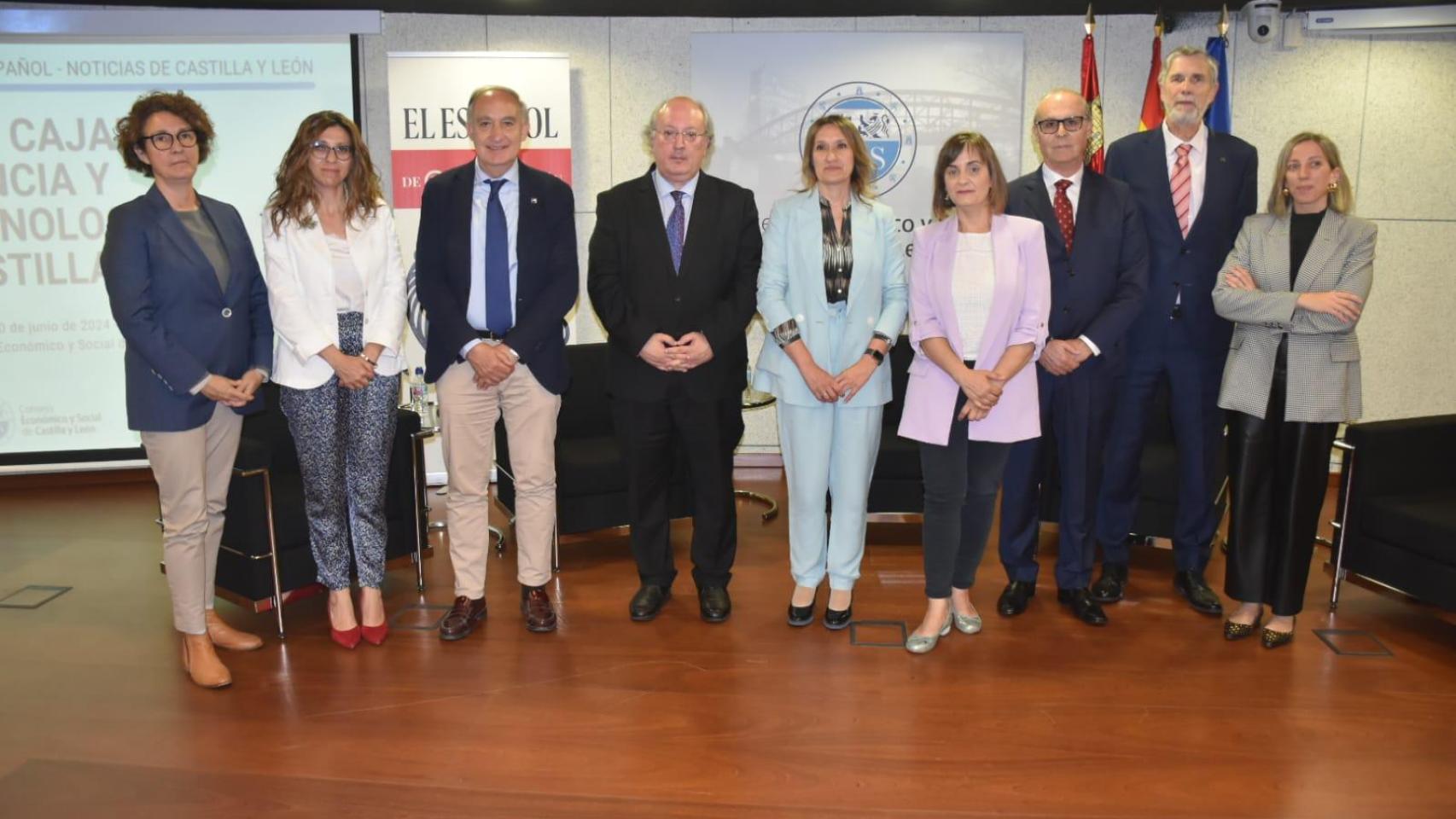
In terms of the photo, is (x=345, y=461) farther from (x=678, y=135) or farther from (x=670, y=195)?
(x=678, y=135)

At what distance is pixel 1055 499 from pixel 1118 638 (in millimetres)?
877

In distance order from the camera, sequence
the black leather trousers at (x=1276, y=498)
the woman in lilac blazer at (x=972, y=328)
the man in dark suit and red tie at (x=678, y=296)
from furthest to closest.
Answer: the man in dark suit and red tie at (x=678, y=296), the black leather trousers at (x=1276, y=498), the woman in lilac blazer at (x=972, y=328)

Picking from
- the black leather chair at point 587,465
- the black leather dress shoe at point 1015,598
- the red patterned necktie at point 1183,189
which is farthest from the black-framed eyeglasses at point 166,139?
the red patterned necktie at point 1183,189

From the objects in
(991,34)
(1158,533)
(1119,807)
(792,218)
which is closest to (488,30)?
(991,34)

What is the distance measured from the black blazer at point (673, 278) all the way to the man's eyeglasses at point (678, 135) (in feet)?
0.54

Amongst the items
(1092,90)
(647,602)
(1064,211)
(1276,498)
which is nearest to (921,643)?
(647,602)

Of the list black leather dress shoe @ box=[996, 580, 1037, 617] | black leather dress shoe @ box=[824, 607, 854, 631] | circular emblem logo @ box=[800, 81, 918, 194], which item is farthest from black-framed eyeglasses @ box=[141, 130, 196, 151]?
circular emblem logo @ box=[800, 81, 918, 194]

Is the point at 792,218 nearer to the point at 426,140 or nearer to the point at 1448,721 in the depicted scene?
the point at 1448,721

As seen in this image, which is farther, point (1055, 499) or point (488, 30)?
point (488, 30)

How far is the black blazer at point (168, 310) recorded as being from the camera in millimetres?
3100

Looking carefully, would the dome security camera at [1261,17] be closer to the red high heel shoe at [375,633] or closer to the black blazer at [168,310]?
the black blazer at [168,310]

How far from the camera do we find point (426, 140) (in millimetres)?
5898

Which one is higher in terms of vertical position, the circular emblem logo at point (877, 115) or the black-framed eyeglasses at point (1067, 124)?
the circular emblem logo at point (877, 115)

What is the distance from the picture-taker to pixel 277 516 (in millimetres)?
3816
